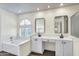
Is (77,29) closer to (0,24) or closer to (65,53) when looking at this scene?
(65,53)

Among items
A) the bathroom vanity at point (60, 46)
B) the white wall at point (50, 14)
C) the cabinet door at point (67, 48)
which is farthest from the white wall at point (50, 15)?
the cabinet door at point (67, 48)

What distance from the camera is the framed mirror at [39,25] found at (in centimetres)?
153

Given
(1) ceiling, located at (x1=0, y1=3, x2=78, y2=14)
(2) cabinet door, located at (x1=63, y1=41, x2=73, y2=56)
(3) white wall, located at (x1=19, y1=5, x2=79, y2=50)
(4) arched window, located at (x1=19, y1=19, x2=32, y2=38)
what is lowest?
(2) cabinet door, located at (x1=63, y1=41, x2=73, y2=56)

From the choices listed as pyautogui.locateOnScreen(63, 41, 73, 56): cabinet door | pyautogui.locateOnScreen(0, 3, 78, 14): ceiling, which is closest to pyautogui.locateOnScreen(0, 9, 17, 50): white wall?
pyautogui.locateOnScreen(0, 3, 78, 14): ceiling

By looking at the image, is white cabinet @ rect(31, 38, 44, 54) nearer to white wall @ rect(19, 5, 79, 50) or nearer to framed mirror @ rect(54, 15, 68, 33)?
white wall @ rect(19, 5, 79, 50)

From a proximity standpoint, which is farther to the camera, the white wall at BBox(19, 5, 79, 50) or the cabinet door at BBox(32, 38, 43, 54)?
the cabinet door at BBox(32, 38, 43, 54)

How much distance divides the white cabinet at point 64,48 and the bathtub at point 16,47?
539 millimetres

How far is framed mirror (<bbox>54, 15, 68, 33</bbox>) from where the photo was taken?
1423mm

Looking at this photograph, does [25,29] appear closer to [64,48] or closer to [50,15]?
[50,15]

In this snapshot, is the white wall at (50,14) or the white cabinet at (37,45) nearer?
the white wall at (50,14)

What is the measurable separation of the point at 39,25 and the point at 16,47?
583 mm

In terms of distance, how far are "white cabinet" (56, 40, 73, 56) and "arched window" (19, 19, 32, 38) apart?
562mm

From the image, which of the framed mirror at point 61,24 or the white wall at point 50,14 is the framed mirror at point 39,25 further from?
the framed mirror at point 61,24

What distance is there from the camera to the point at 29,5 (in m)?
1.45
